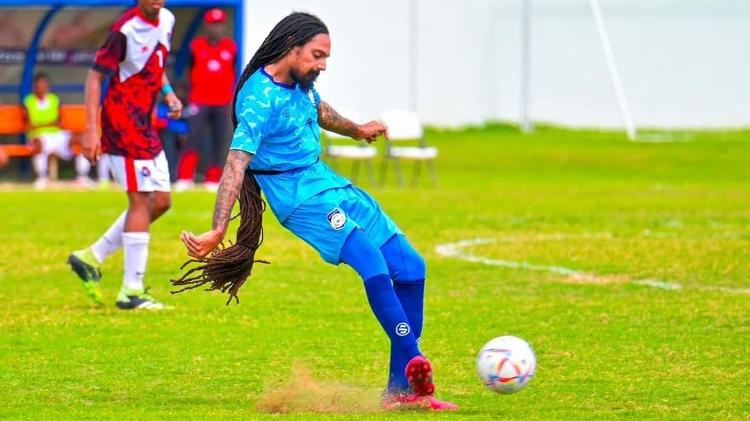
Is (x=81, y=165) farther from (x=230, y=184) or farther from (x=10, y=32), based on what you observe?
(x=230, y=184)

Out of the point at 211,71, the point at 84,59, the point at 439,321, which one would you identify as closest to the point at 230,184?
the point at 439,321

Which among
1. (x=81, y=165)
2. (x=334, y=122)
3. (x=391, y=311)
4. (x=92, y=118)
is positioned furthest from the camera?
(x=81, y=165)

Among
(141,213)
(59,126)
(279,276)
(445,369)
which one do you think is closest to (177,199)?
(59,126)

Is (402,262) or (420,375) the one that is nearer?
(420,375)

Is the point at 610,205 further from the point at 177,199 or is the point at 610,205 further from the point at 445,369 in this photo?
the point at 445,369

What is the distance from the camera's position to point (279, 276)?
12.4 metres

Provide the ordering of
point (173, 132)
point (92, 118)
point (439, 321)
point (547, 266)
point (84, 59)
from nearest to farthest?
point (439, 321), point (92, 118), point (547, 266), point (173, 132), point (84, 59)

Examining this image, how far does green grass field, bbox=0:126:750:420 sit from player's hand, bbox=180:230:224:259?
706mm

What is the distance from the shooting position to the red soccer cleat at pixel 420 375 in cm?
650

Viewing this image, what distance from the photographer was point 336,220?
6812 mm

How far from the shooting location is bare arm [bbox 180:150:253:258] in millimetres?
6395

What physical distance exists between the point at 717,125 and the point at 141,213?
86.8 feet

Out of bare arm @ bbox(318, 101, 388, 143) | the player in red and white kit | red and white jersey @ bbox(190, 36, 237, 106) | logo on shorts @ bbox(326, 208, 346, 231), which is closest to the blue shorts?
logo on shorts @ bbox(326, 208, 346, 231)

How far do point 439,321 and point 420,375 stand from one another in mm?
3211
